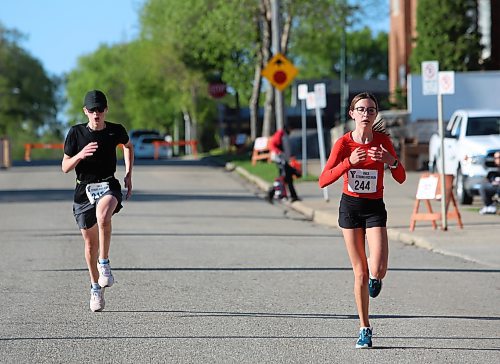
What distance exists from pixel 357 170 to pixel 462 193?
56.0 feet

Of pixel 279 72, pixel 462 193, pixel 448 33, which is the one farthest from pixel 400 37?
pixel 462 193

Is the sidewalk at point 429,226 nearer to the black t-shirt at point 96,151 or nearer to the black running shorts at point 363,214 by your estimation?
the black t-shirt at point 96,151

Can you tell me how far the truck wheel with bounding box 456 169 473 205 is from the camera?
25.6m

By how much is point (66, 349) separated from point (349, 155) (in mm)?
2479

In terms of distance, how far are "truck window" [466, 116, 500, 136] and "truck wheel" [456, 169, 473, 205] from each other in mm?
1168

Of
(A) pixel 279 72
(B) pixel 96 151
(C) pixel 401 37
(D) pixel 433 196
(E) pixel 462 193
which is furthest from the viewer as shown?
(C) pixel 401 37

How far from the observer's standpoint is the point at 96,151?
35.8ft

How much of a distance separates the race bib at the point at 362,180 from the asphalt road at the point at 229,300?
1.16 m

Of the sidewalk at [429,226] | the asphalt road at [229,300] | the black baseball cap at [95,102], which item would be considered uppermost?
the black baseball cap at [95,102]

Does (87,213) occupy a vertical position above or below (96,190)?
below

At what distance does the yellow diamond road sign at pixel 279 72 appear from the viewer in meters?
33.4

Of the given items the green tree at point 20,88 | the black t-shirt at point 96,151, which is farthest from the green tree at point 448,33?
the green tree at point 20,88

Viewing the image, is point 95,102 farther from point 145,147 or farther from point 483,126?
point 145,147

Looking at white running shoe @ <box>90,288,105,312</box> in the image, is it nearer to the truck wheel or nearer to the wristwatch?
the wristwatch
